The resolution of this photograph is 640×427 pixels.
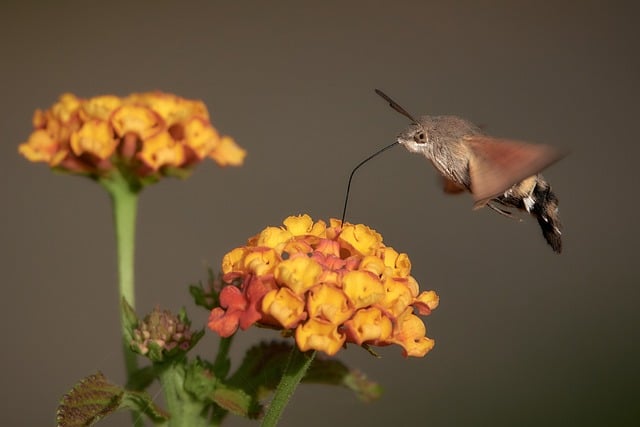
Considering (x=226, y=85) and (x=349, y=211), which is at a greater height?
(x=226, y=85)

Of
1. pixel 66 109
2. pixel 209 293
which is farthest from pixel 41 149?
pixel 209 293

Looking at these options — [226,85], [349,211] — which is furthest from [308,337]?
[226,85]

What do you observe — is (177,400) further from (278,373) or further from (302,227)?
(302,227)

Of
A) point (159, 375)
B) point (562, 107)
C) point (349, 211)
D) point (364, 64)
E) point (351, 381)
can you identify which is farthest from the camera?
point (364, 64)

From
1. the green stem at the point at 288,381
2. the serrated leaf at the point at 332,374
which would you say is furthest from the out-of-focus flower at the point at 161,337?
the serrated leaf at the point at 332,374

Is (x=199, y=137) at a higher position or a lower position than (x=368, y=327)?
higher

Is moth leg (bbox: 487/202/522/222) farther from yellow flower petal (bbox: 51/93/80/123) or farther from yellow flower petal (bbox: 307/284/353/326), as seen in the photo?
yellow flower petal (bbox: 51/93/80/123)

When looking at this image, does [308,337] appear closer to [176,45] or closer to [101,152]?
[101,152]
